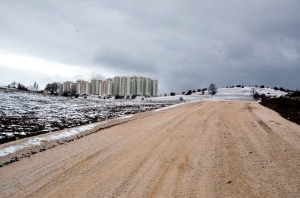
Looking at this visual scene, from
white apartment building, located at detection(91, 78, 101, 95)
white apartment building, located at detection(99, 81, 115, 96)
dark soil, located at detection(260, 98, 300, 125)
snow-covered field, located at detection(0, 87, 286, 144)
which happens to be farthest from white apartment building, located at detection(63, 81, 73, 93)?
dark soil, located at detection(260, 98, 300, 125)

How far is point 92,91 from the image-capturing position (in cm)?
13538

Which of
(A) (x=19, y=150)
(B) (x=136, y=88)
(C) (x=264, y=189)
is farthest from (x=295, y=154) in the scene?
(B) (x=136, y=88)

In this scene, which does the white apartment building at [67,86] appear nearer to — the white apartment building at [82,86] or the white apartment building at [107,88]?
the white apartment building at [82,86]

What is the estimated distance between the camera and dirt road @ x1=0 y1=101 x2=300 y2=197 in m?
5.01

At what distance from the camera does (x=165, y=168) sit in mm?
6223

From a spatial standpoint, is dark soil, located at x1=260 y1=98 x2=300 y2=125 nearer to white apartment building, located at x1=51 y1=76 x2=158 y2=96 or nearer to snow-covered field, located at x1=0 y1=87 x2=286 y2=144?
snow-covered field, located at x1=0 y1=87 x2=286 y2=144

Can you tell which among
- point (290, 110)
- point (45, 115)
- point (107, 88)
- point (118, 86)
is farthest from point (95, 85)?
point (290, 110)

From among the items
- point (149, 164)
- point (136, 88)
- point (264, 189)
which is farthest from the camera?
point (136, 88)

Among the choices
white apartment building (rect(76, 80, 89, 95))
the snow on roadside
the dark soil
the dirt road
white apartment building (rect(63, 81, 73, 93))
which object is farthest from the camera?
white apartment building (rect(63, 81, 73, 93))

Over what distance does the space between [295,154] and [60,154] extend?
8.29 m

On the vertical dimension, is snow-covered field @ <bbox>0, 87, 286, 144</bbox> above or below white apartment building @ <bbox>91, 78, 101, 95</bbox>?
below

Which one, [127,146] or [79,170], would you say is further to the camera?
[127,146]

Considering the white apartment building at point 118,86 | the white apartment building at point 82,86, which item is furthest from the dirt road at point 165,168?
the white apartment building at point 82,86

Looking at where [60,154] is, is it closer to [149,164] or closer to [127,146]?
[127,146]
